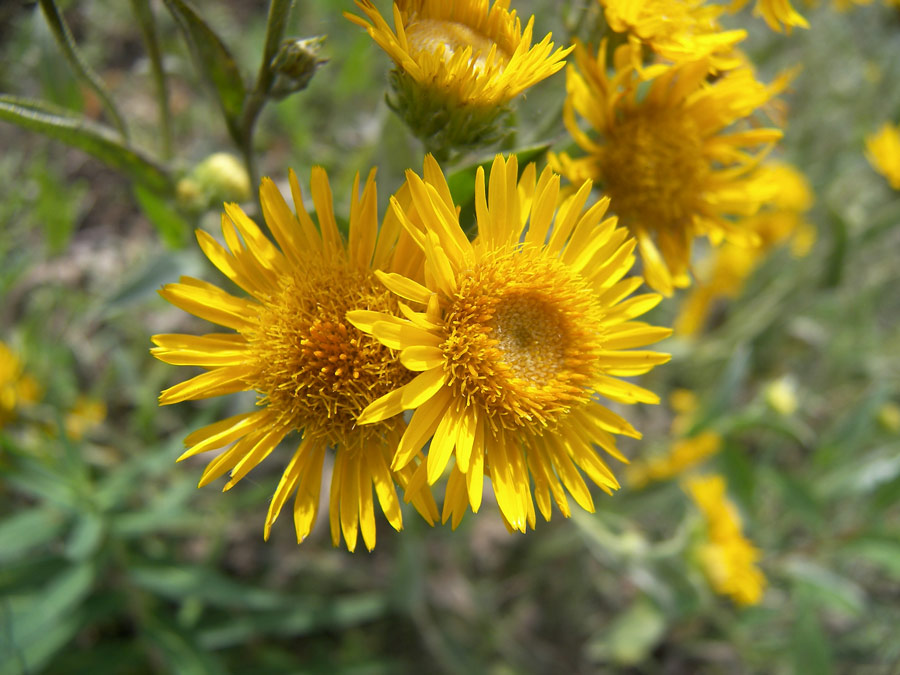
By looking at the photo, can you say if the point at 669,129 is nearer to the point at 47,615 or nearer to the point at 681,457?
the point at 681,457

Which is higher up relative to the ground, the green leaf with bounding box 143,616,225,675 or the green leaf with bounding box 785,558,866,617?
the green leaf with bounding box 143,616,225,675

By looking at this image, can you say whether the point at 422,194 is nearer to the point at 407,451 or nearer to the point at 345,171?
the point at 407,451

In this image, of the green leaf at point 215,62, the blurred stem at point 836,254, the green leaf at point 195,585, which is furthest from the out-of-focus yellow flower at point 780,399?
the green leaf at point 215,62

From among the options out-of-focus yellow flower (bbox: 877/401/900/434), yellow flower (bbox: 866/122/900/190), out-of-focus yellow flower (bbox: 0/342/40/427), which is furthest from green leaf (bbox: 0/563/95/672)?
yellow flower (bbox: 866/122/900/190)

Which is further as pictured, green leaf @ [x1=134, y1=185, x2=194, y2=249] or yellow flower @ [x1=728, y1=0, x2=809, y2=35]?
green leaf @ [x1=134, y1=185, x2=194, y2=249]

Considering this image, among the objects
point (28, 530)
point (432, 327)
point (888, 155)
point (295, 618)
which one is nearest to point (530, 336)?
point (432, 327)

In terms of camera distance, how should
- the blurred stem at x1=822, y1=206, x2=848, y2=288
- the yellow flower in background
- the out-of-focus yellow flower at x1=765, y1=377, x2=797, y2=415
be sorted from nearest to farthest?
the out-of-focus yellow flower at x1=765, y1=377, x2=797, y2=415, the blurred stem at x1=822, y1=206, x2=848, y2=288, the yellow flower in background

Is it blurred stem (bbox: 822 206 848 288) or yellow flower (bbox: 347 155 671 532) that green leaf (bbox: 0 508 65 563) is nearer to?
yellow flower (bbox: 347 155 671 532)
